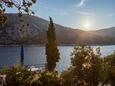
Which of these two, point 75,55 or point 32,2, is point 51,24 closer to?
point 75,55

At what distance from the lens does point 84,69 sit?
41469 mm

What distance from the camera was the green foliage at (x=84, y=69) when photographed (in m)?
41.3

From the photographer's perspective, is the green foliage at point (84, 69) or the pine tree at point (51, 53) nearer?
the green foliage at point (84, 69)

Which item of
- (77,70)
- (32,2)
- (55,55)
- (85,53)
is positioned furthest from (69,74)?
(32,2)

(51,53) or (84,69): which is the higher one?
(51,53)

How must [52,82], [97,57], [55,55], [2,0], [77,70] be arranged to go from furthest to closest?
[55,55] → [97,57] → [77,70] → [52,82] → [2,0]

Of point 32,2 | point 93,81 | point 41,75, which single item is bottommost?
point 93,81

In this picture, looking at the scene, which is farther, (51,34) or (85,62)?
(51,34)

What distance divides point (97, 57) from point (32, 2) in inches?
1384

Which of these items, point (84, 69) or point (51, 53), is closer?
point (84, 69)

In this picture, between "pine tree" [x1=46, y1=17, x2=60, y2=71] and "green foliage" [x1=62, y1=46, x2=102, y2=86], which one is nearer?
"green foliage" [x1=62, y1=46, x2=102, y2=86]

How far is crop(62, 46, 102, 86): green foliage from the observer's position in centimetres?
4134

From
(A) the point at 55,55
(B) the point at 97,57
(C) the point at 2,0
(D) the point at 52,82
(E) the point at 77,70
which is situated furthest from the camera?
(A) the point at 55,55

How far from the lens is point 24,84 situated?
24.0m
